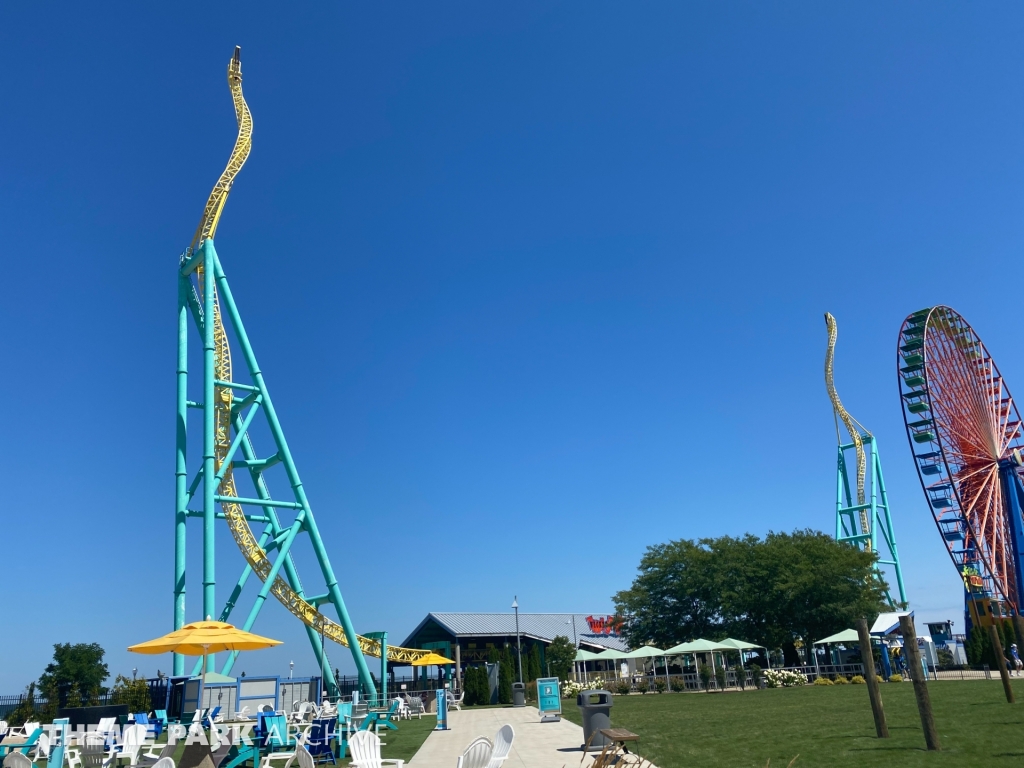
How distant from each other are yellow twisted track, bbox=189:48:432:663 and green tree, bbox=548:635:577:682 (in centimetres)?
1394

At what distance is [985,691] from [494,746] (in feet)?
65.6

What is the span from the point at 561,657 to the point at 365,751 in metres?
36.2

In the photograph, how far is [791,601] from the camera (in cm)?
4181

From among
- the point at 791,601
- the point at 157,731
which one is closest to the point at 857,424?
the point at 791,601

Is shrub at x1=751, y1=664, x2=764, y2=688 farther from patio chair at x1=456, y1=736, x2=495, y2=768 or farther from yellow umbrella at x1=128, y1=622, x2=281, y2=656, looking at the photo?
patio chair at x1=456, y1=736, x2=495, y2=768

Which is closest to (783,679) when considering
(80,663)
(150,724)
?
(150,724)

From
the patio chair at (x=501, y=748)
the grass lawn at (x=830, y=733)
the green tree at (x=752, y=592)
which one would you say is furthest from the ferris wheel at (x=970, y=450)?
the patio chair at (x=501, y=748)

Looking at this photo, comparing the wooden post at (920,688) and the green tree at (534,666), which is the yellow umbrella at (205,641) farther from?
the green tree at (534,666)

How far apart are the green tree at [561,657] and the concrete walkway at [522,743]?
65.2 feet

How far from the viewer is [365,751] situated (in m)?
8.37

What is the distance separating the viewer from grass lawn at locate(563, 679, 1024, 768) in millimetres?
10508

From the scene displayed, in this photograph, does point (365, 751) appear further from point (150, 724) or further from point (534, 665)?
point (534, 665)

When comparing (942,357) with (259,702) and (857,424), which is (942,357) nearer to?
(857,424)

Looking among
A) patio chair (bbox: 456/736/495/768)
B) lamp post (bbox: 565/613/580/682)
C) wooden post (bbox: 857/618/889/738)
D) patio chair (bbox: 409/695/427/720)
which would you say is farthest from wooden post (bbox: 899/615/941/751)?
lamp post (bbox: 565/613/580/682)
